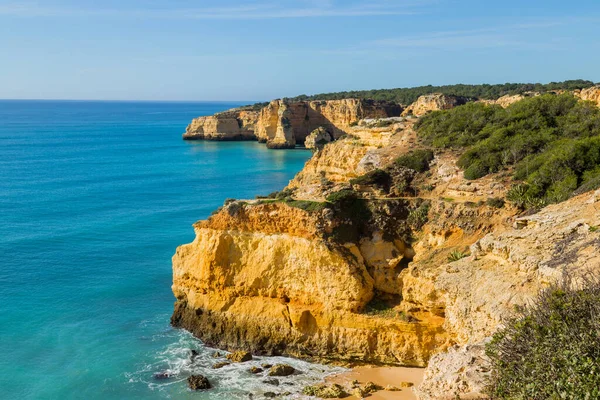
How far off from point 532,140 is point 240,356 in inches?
666

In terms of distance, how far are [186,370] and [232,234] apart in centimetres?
577

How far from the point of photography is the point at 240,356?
2198 cm

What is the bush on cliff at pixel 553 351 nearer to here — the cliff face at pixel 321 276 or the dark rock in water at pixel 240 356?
the cliff face at pixel 321 276

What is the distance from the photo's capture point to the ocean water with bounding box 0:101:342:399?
20.6 metres

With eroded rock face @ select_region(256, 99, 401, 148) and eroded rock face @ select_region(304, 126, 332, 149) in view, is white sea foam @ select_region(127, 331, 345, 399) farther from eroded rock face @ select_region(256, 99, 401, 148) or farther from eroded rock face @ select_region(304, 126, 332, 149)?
eroded rock face @ select_region(256, 99, 401, 148)

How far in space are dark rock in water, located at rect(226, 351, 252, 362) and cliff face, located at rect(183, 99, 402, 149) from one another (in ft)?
219

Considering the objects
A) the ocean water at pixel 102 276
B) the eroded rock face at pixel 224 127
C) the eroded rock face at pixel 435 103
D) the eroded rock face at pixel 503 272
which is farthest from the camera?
the eroded rock face at pixel 224 127

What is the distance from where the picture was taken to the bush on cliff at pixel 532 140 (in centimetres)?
2262

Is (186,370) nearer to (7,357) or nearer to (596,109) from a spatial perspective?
(7,357)

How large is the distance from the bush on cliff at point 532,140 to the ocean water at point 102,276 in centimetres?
1180

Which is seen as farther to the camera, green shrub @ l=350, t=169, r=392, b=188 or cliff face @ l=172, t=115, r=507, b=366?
green shrub @ l=350, t=169, r=392, b=188

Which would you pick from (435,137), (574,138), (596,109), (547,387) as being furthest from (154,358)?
(596,109)

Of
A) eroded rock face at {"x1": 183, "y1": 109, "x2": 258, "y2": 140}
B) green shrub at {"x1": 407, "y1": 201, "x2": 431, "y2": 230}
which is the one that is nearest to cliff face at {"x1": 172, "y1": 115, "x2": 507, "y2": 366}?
green shrub at {"x1": 407, "y1": 201, "x2": 431, "y2": 230}

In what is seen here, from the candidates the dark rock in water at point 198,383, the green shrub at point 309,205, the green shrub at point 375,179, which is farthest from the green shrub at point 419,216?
the dark rock in water at point 198,383
